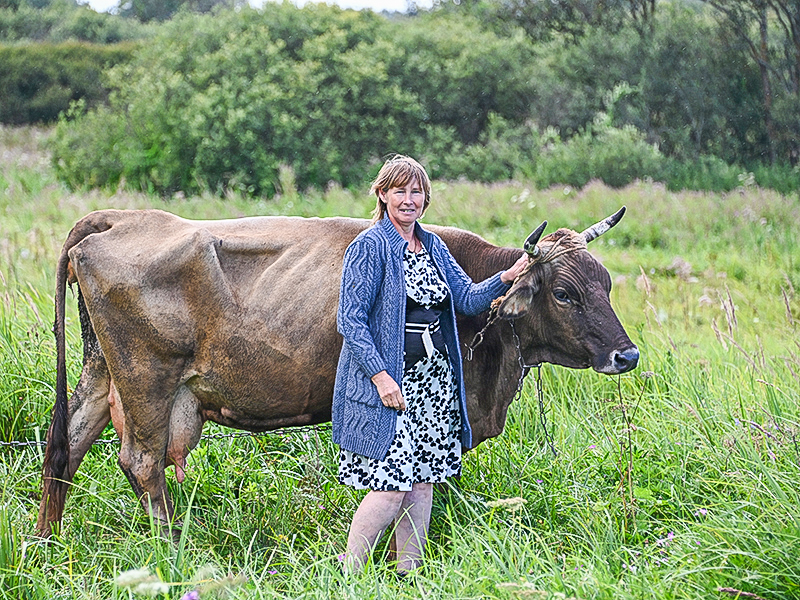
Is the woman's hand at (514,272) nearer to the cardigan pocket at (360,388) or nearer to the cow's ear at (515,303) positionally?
the cow's ear at (515,303)

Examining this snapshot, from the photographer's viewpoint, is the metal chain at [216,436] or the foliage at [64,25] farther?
the foliage at [64,25]

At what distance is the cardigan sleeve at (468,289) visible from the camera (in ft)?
12.5

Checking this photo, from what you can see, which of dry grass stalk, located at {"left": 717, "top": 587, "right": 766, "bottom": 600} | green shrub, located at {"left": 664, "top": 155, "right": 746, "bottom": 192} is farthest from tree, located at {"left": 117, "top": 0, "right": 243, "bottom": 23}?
dry grass stalk, located at {"left": 717, "top": 587, "right": 766, "bottom": 600}

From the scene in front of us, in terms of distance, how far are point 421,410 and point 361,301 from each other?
0.60 meters

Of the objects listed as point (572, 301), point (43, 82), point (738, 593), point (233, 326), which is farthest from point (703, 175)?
point (43, 82)

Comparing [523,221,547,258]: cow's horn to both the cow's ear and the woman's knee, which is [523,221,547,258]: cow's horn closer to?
the cow's ear

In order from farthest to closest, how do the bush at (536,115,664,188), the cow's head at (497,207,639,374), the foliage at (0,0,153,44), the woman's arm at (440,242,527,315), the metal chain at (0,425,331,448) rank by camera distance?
the foliage at (0,0,153,44) < the bush at (536,115,664,188) < the metal chain at (0,425,331,448) < the woman's arm at (440,242,527,315) < the cow's head at (497,207,639,374)

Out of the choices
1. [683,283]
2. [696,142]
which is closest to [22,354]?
[683,283]

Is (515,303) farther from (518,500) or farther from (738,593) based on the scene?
(738,593)

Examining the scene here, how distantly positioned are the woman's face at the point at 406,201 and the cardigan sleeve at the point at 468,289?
295 millimetres

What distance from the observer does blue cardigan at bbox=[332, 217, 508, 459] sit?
3.47 meters

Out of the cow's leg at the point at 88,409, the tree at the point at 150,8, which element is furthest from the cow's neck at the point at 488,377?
the tree at the point at 150,8

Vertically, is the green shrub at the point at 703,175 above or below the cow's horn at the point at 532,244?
below

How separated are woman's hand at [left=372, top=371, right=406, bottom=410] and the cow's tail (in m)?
1.60
